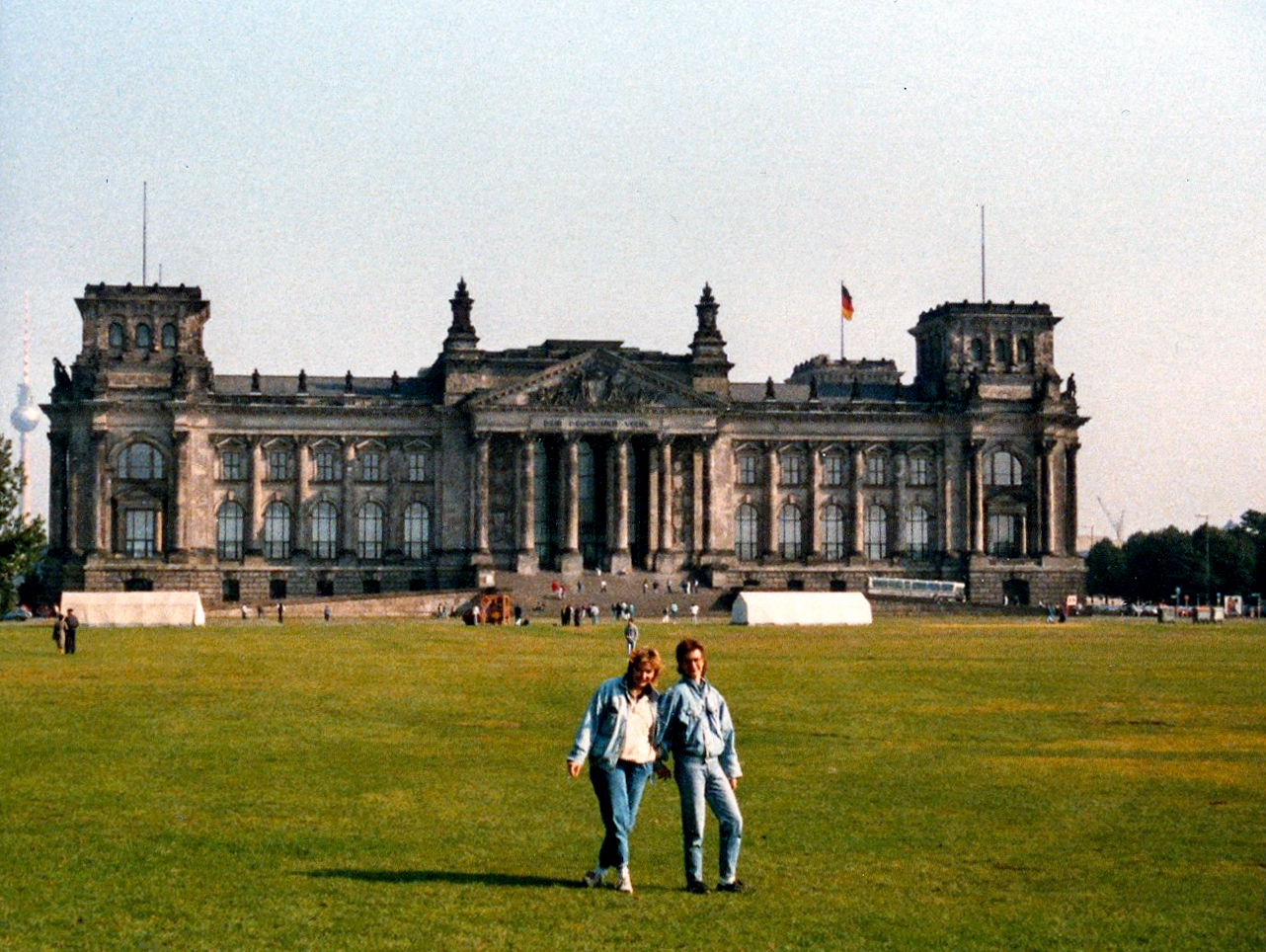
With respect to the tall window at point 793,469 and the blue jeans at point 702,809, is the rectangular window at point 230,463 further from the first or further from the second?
the blue jeans at point 702,809

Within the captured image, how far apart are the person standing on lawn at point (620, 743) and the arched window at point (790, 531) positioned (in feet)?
385

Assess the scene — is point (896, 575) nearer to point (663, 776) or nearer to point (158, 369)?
point (158, 369)

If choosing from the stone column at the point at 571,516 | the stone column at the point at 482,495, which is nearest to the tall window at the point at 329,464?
the stone column at the point at 482,495

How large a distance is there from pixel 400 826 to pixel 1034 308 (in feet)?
408

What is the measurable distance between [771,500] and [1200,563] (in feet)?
161

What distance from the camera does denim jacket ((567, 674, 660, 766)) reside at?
1927 cm

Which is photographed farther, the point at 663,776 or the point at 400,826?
the point at 400,826

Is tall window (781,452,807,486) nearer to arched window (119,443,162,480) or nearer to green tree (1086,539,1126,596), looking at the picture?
arched window (119,443,162,480)

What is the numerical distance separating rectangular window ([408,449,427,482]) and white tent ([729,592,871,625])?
126ft

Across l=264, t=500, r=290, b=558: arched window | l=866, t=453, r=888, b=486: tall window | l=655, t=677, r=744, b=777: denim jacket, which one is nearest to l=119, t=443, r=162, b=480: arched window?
l=264, t=500, r=290, b=558: arched window

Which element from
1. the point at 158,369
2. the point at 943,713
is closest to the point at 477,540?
the point at 158,369

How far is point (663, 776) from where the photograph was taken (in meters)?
19.6

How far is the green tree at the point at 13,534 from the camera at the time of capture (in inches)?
2852

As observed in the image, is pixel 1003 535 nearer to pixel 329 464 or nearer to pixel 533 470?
pixel 533 470
